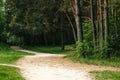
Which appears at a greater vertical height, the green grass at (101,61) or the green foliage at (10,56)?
the green grass at (101,61)

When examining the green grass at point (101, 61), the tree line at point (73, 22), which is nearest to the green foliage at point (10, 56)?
the tree line at point (73, 22)

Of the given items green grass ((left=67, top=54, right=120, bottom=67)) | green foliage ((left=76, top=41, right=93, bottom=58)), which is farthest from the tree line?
green grass ((left=67, top=54, right=120, bottom=67))

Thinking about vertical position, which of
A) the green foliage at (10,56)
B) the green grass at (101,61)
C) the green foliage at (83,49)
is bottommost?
the green foliage at (10,56)

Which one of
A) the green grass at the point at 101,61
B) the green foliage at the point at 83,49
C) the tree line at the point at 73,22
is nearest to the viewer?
the green grass at the point at 101,61

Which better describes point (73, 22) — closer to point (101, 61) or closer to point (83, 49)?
point (83, 49)

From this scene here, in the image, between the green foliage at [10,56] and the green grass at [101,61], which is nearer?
the green grass at [101,61]

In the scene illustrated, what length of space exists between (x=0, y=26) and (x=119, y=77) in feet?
119

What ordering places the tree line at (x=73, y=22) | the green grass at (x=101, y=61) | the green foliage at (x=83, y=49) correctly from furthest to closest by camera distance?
the green foliage at (x=83, y=49), the tree line at (x=73, y=22), the green grass at (x=101, y=61)

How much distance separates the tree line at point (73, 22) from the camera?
870 inches

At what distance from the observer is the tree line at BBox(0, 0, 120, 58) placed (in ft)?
72.5

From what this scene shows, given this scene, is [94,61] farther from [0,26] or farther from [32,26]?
[0,26]

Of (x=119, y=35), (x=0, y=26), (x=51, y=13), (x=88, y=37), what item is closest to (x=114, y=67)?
(x=119, y=35)

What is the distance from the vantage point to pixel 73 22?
40.9 metres

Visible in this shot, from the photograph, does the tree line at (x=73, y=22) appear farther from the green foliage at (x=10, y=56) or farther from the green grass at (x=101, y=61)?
the green foliage at (x=10, y=56)
